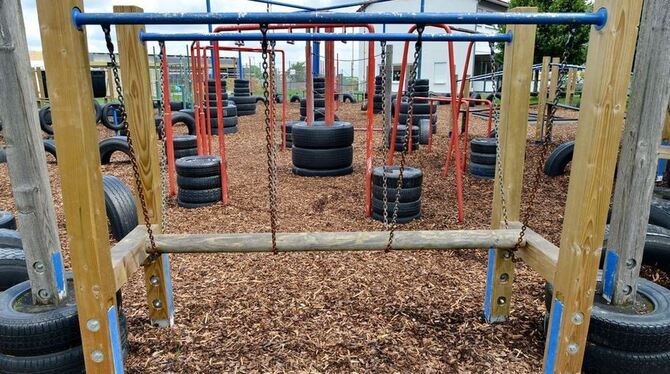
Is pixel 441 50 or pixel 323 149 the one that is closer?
pixel 323 149

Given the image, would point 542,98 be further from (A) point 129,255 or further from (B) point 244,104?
(B) point 244,104

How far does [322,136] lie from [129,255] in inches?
178

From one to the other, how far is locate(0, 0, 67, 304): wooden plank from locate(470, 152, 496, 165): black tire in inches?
210

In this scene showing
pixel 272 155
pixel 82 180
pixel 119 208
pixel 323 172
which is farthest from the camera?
pixel 323 172

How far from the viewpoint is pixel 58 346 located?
6.53 ft

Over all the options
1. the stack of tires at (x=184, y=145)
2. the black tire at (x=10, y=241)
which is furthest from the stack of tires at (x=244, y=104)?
the black tire at (x=10, y=241)

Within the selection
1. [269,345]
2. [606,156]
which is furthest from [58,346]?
[606,156]

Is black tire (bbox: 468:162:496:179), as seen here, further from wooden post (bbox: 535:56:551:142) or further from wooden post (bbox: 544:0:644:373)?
wooden post (bbox: 544:0:644:373)

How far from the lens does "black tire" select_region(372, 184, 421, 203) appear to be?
14.6 feet

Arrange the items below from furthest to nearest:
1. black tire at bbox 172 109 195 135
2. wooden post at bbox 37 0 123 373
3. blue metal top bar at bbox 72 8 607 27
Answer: black tire at bbox 172 109 195 135 < blue metal top bar at bbox 72 8 607 27 < wooden post at bbox 37 0 123 373

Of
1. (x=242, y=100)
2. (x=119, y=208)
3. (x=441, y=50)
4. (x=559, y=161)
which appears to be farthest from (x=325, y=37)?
(x=441, y=50)

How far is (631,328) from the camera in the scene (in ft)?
6.36

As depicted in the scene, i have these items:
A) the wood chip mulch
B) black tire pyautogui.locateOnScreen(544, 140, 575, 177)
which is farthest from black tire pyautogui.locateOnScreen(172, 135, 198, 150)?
black tire pyautogui.locateOnScreen(544, 140, 575, 177)

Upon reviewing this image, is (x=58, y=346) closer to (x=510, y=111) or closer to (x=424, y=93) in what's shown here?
(x=510, y=111)
